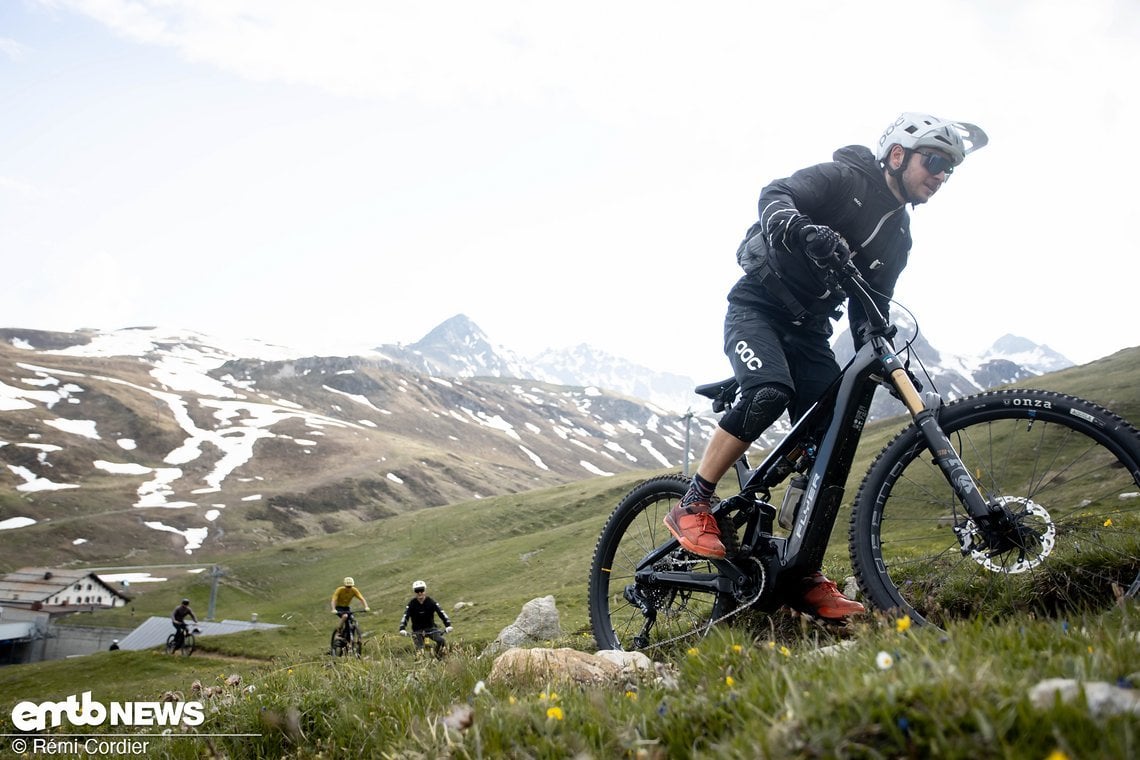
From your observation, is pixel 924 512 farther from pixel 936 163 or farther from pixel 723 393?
pixel 936 163

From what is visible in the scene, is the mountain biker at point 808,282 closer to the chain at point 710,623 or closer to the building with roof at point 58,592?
the chain at point 710,623

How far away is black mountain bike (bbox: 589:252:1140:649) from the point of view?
14.9 feet

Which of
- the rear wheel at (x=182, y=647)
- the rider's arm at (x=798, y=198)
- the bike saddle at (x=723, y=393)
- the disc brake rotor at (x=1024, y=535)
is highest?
the rider's arm at (x=798, y=198)

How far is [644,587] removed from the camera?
6715 millimetres

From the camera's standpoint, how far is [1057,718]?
213 centimetres

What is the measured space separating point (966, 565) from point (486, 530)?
86.2 metres

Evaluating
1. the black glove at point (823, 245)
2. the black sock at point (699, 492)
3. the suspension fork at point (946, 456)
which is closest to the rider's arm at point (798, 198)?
the black glove at point (823, 245)

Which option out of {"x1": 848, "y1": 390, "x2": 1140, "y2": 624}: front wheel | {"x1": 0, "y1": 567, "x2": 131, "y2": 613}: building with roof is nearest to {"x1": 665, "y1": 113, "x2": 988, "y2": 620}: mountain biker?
{"x1": 848, "y1": 390, "x2": 1140, "y2": 624}: front wheel

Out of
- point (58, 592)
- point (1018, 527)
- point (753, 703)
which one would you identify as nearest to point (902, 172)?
point (1018, 527)

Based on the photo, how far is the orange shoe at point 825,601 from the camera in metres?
5.50

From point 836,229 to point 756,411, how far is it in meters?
1.74

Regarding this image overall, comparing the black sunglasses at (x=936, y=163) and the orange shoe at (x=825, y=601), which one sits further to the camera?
the black sunglasses at (x=936, y=163)

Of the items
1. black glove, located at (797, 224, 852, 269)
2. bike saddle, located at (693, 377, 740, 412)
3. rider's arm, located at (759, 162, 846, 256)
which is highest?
rider's arm, located at (759, 162, 846, 256)

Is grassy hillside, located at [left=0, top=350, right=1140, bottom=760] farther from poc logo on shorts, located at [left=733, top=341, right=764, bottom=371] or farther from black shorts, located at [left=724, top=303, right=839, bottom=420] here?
poc logo on shorts, located at [left=733, top=341, right=764, bottom=371]
